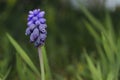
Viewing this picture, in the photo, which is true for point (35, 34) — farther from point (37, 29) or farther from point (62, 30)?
point (62, 30)

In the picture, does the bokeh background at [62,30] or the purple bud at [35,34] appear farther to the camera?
the bokeh background at [62,30]

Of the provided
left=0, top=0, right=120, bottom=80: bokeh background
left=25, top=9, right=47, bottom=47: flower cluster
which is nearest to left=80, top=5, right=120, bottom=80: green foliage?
left=0, top=0, right=120, bottom=80: bokeh background

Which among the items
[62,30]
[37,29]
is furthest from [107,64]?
[62,30]

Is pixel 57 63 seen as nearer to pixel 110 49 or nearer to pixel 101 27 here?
pixel 101 27

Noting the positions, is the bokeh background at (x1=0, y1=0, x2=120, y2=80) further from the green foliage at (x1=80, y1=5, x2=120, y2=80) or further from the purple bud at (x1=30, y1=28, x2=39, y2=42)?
the purple bud at (x1=30, y1=28, x2=39, y2=42)

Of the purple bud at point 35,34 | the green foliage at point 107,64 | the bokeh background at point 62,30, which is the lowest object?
the purple bud at point 35,34

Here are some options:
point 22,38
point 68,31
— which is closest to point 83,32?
point 68,31

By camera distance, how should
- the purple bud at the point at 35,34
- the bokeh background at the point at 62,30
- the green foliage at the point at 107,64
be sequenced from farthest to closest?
the bokeh background at the point at 62,30 → the green foliage at the point at 107,64 → the purple bud at the point at 35,34

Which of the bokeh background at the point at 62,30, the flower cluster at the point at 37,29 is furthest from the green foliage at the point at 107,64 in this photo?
the flower cluster at the point at 37,29

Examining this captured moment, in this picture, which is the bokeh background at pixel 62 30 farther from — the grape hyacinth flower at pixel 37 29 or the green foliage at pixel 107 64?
the grape hyacinth flower at pixel 37 29
